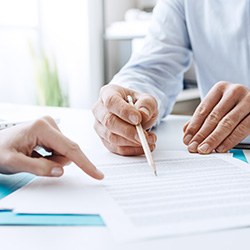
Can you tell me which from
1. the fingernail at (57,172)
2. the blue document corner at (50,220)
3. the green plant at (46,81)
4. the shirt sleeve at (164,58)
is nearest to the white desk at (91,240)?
the blue document corner at (50,220)

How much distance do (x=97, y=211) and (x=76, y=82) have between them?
227cm

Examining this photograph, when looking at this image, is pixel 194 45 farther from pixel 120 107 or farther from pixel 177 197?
pixel 177 197

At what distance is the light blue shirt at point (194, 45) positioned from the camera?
1.01 metres

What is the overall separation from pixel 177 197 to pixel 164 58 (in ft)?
2.19

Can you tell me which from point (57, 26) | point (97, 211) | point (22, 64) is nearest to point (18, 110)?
point (97, 211)

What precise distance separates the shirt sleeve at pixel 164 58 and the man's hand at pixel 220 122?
0.23 metres

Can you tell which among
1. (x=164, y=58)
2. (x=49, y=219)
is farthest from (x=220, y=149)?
(x=164, y=58)

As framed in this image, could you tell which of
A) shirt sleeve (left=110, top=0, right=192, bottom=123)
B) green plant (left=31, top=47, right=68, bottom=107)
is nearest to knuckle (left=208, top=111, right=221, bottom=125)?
shirt sleeve (left=110, top=0, right=192, bottom=123)

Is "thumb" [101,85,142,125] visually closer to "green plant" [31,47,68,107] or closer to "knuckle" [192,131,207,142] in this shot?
"knuckle" [192,131,207,142]

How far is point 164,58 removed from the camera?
105 centimetres

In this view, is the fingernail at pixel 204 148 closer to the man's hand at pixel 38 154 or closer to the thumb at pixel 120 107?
the thumb at pixel 120 107

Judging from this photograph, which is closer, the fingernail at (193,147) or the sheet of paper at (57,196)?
the sheet of paper at (57,196)

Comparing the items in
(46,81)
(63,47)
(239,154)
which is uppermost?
(239,154)

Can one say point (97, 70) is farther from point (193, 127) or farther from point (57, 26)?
point (193, 127)
